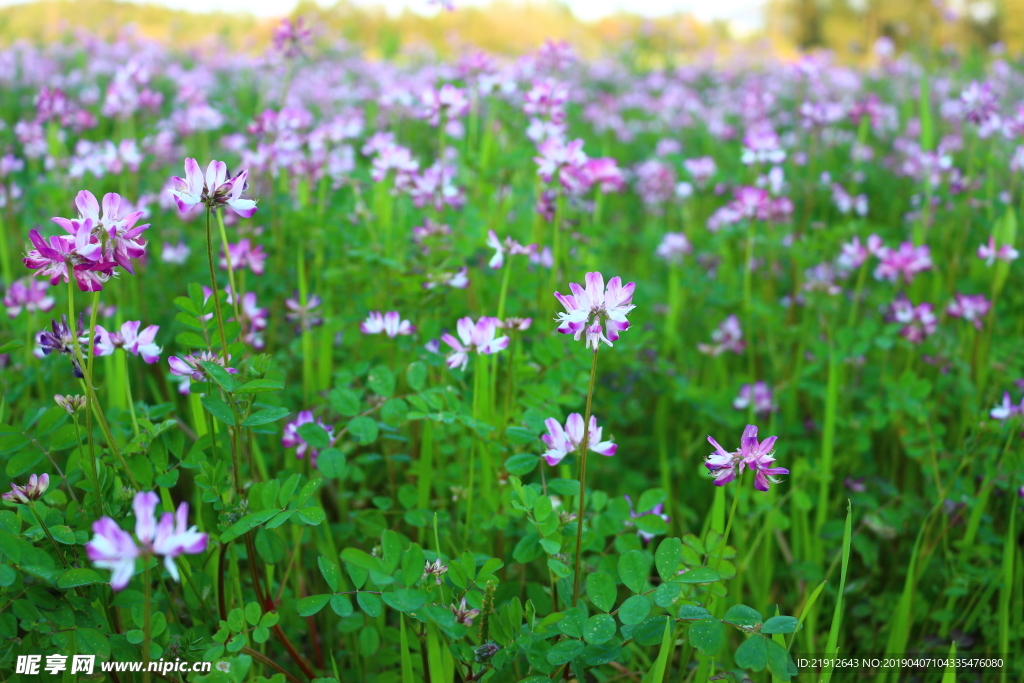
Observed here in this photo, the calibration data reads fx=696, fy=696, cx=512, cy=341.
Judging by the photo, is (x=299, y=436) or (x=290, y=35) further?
(x=290, y=35)

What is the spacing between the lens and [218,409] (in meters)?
1.35

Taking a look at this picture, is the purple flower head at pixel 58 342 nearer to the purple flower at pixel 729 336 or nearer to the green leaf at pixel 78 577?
the green leaf at pixel 78 577

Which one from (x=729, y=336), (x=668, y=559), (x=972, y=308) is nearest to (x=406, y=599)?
(x=668, y=559)

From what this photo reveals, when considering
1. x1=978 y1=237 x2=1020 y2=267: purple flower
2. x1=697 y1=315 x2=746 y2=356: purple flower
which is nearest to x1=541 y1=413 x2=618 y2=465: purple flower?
x1=697 y1=315 x2=746 y2=356: purple flower

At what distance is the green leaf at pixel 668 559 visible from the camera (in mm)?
1314

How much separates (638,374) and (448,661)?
150cm

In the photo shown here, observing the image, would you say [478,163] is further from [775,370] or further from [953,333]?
[953,333]

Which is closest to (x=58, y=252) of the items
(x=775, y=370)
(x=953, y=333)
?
(x=775, y=370)

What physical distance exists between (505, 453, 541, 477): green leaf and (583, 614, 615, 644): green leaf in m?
0.32

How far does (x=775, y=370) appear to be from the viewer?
274cm

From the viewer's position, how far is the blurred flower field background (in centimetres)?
127

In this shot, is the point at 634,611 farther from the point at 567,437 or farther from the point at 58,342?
the point at 58,342

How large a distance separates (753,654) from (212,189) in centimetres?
125

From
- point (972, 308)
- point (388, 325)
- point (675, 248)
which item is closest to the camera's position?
point (388, 325)
